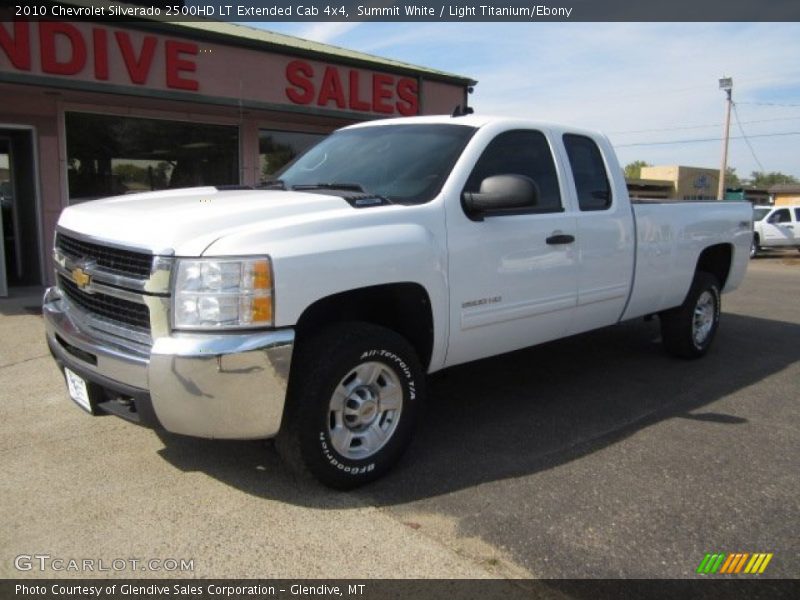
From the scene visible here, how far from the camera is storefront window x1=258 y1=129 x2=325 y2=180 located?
11.7 m

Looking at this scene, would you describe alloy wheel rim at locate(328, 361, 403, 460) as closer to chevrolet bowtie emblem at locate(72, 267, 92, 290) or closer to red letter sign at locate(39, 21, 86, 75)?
chevrolet bowtie emblem at locate(72, 267, 92, 290)

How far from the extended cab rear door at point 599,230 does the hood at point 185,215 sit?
6.48 ft

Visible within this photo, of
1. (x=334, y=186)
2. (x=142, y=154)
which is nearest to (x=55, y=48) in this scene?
(x=142, y=154)

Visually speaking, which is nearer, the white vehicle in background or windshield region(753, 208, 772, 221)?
the white vehicle in background

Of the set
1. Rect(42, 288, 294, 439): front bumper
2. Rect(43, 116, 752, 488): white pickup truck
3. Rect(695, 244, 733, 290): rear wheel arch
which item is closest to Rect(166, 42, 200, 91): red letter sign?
Rect(43, 116, 752, 488): white pickup truck

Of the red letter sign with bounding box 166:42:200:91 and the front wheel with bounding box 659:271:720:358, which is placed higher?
the red letter sign with bounding box 166:42:200:91

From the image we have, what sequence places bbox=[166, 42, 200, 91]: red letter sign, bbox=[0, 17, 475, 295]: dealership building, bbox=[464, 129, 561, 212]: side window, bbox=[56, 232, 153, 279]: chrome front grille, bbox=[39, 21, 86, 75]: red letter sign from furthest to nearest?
bbox=[166, 42, 200, 91]: red letter sign → bbox=[0, 17, 475, 295]: dealership building → bbox=[39, 21, 86, 75]: red letter sign → bbox=[464, 129, 561, 212]: side window → bbox=[56, 232, 153, 279]: chrome front grille

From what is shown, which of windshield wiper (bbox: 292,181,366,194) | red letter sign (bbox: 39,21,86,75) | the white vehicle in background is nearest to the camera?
windshield wiper (bbox: 292,181,366,194)

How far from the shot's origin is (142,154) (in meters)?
10.4

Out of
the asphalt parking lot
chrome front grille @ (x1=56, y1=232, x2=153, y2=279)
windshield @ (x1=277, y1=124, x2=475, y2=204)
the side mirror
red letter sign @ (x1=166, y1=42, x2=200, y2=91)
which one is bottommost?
the asphalt parking lot

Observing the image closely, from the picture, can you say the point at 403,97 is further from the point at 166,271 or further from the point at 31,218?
the point at 166,271

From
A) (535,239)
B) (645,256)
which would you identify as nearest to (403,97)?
(645,256)

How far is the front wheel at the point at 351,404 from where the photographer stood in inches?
127

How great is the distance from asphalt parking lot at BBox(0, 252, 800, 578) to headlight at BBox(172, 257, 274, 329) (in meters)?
0.97
